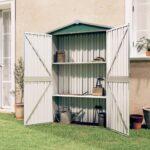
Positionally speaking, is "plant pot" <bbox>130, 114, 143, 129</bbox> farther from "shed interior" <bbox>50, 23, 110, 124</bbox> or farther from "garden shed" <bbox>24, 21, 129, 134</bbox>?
"shed interior" <bbox>50, 23, 110, 124</bbox>

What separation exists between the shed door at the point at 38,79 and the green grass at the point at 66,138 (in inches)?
14.0

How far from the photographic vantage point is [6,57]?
30.3 feet

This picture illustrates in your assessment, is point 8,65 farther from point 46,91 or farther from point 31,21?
point 46,91

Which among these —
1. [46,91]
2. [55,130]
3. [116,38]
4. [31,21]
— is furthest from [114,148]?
[31,21]

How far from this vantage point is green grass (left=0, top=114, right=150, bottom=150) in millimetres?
5121

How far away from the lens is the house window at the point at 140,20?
23.2 feet

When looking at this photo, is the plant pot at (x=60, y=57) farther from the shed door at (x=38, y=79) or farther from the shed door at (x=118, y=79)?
the shed door at (x=118, y=79)

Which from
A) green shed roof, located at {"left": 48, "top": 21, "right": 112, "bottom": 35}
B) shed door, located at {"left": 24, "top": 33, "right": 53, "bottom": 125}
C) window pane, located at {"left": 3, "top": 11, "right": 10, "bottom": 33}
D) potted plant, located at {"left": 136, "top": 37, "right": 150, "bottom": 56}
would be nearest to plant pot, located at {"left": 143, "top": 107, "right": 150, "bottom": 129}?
potted plant, located at {"left": 136, "top": 37, "right": 150, "bottom": 56}

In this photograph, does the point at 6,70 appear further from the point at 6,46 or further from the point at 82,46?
the point at 82,46

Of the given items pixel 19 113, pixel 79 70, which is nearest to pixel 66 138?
pixel 79 70

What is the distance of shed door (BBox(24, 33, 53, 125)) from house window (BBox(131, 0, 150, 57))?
1.86 metres

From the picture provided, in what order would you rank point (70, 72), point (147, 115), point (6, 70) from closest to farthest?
1. point (147, 115)
2. point (70, 72)
3. point (6, 70)

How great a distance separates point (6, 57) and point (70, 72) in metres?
2.41

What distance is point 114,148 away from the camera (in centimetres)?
505
